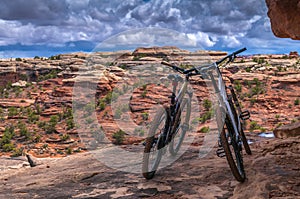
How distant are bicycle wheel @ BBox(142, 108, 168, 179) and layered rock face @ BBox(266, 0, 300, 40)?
2277 mm

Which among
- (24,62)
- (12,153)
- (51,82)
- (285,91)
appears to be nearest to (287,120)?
(285,91)

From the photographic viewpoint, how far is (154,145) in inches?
174

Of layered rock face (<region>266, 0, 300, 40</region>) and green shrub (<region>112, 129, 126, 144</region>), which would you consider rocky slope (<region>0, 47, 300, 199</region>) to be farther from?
layered rock face (<region>266, 0, 300, 40</region>)

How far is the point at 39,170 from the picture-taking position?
6250 millimetres

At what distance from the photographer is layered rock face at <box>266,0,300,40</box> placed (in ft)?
15.4

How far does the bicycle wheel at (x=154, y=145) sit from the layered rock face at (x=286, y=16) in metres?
2.28

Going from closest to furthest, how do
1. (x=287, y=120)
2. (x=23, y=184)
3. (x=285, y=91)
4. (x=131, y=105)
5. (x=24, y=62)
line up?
(x=23, y=184) → (x=287, y=120) → (x=131, y=105) → (x=285, y=91) → (x=24, y=62)

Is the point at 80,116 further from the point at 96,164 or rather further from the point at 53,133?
the point at 96,164

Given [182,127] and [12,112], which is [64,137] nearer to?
[12,112]

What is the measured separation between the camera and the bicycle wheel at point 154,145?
4.32 meters

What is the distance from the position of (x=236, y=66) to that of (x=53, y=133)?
32218mm

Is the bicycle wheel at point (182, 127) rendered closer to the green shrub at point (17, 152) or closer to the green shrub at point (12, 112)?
the green shrub at point (17, 152)

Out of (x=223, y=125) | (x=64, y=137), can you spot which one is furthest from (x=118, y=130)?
(x=223, y=125)

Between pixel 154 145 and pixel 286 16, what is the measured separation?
2683 millimetres
